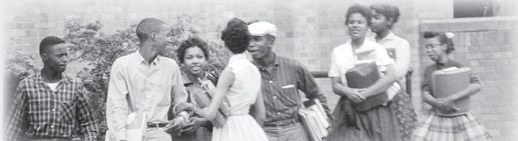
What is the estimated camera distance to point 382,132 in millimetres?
7766

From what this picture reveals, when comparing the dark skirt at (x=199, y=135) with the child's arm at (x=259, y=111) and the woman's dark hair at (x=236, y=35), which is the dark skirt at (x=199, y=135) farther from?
the woman's dark hair at (x=236, y=35)

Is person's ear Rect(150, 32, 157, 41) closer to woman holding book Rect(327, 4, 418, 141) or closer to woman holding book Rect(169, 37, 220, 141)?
woman holding book Rect(169, 37, 220, 141)

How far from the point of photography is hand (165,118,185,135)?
7186mm

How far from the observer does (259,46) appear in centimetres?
764

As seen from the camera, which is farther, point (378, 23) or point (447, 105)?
point (378, 23)

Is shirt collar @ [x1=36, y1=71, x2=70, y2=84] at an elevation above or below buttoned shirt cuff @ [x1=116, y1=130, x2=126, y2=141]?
above

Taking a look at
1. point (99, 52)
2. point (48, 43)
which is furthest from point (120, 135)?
point (99, 52)

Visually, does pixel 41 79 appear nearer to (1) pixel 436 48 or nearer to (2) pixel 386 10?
(2) pixel 386 10

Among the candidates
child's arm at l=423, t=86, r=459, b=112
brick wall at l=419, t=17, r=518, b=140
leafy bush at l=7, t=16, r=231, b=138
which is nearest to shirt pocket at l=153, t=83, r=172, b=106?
child's arm at l=423, t=86, r=459, b=112

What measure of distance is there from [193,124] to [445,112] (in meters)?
2.10

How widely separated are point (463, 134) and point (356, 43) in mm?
1150

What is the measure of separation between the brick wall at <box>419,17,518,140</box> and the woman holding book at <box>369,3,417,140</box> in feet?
14.5

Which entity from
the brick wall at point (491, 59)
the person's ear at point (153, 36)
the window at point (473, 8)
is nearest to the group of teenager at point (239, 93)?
the person's ear at point (153, 36)

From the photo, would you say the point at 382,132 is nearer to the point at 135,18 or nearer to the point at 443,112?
the point at 443,112
